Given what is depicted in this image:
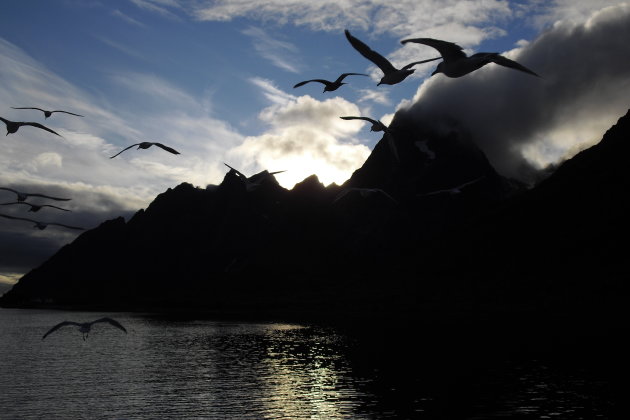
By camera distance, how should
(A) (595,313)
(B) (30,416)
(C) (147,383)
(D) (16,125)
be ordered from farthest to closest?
(A) (595,313) → (C) (147,383) → (B) (30,416) → (D) (16,125)

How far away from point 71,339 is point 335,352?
60.2 m

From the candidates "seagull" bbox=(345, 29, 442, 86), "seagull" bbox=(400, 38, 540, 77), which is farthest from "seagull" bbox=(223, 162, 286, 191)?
"seagull" bbox=(400, 38, 540, 77)

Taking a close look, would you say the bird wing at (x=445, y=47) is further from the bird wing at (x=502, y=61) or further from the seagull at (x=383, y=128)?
the seagull at (x=383, y=128)

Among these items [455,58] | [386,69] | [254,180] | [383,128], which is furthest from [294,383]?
[455,58]

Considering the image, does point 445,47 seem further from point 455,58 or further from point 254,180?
point 254,180

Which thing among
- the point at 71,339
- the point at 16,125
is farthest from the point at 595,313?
the point at 16,125

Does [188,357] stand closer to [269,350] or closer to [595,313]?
[269,350]

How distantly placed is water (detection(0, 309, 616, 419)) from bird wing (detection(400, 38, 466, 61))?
3769 centimetres

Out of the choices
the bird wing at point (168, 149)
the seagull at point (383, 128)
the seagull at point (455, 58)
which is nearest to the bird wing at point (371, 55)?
the seagull at point (455, 58)

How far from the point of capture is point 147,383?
67.4 m

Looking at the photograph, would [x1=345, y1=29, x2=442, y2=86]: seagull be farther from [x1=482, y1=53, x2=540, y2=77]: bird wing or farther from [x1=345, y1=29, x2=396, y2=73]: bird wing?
[x1=482, y1=53, x2=540, y2=77]: bird wing

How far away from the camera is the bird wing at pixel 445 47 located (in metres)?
17.3

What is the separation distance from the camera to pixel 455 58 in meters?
19.2

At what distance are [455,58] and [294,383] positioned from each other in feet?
182
